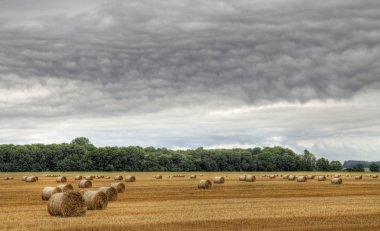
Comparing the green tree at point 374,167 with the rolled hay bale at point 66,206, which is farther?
the green tree at point 374,167

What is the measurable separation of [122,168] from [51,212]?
107174 mm

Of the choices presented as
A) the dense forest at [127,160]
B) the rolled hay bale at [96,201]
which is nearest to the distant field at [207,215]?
the rolled hay bale at [96,201]

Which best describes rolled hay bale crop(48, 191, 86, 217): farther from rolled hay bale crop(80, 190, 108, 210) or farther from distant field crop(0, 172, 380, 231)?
rolled hay bale crop(80, 190, 108, 210)

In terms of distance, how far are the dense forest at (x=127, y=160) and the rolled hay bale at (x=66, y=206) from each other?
105m

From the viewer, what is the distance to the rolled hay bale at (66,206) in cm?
2623

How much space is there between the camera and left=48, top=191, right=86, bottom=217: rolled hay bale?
2623 centimetres

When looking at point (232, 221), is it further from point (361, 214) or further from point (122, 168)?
point (122, 168)

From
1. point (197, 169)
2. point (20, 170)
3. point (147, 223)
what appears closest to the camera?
point (147, 223)

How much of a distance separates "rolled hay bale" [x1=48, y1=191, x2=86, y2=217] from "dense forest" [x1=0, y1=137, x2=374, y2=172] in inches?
4124

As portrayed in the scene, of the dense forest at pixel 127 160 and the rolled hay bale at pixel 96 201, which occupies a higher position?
the dense forest at pixel 127 160

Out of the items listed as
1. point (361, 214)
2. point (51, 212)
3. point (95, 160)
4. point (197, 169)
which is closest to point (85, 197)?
point (51, 212)

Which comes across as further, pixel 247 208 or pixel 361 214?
pixel 247 208

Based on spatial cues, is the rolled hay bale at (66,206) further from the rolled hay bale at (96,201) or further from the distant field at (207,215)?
the rolled hay bale at (96,201)

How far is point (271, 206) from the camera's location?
30094mm
